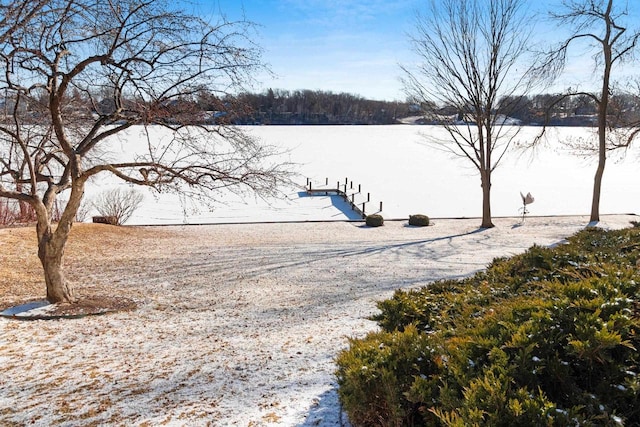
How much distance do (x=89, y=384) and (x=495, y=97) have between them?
15512mm

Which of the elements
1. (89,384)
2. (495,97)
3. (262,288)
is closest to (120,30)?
(89,384)

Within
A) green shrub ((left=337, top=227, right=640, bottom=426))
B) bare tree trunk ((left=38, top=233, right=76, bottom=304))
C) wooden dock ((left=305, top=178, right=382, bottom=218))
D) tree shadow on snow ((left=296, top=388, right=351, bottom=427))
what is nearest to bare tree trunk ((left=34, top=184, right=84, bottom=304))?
bare tree trunk ((left=38, top=233, right=76, bottom=304))

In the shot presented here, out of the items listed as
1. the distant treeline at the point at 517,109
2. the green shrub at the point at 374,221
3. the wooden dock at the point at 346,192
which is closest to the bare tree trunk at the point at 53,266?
the distant treeline at the point at 517,109

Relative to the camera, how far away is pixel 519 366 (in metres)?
2.02

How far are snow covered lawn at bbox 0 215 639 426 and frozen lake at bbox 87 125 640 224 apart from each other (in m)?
2.19

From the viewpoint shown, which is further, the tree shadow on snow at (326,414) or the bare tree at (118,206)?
the bare tree at (118,206)

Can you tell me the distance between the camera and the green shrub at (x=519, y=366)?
73.0 inches

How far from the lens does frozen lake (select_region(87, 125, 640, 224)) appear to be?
19.4 meters

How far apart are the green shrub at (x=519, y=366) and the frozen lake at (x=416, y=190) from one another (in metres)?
8.83

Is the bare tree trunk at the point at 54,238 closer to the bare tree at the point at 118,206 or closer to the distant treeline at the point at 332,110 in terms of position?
the bare tree at the point at 118,206

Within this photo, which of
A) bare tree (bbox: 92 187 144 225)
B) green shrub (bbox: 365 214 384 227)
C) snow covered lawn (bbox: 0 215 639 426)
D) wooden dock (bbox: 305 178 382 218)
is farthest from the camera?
wooden dock (bbox: 305 178 382 218)

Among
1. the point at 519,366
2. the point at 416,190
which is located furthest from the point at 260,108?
the point at 416,190

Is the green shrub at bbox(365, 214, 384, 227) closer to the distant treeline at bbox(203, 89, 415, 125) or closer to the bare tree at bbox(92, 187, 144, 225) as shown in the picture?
the bare tree at bbox(92, 187, 144, 225)

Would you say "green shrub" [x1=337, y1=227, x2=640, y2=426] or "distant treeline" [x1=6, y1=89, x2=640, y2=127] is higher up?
"distant treeline" [x1=6, y1=89, x2=640, y2=127]
